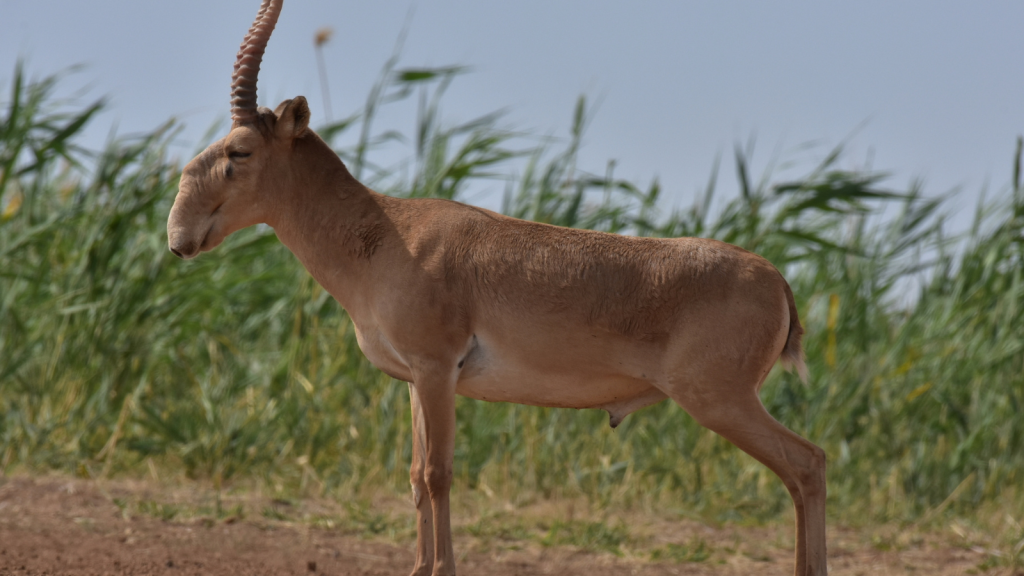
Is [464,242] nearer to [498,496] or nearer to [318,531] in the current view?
[318,531]

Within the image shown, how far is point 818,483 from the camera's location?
4.05 m

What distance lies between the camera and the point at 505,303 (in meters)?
4.16

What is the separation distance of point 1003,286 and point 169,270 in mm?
6823

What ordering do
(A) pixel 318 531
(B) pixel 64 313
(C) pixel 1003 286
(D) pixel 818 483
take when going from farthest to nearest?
(C) pixel 1003 286 → (B) pixel 64 313 → (A) pixel 318 531 → (D) pixel 818 483

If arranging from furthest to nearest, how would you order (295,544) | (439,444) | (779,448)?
(295,544), (439,444), (779,448)

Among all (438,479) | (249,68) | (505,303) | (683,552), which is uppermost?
(249,68)

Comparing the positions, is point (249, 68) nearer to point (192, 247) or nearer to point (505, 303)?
point (192, 247)

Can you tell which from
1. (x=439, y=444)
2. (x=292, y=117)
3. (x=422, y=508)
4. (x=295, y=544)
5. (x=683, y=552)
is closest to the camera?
(x=439, y=444)

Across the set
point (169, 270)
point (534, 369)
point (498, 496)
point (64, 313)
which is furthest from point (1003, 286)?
point (64, 313)

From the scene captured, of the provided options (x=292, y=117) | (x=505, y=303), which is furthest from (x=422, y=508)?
(x=292, y=117)

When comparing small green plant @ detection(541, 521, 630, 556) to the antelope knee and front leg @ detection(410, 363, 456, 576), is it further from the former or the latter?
the antelope knee

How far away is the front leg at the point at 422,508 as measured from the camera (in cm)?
436

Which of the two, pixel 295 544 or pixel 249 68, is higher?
pixel 249 68

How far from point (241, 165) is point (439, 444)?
4.78ft
